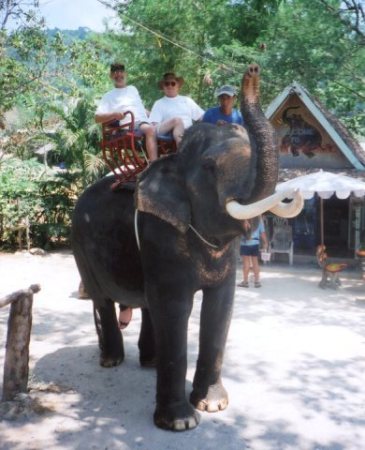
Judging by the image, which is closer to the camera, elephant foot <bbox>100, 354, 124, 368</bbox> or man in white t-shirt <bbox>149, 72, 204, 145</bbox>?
man in white t-shirt <bbox>149, 72, 204, 145</bbox>

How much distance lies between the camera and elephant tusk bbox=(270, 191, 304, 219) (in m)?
3.28

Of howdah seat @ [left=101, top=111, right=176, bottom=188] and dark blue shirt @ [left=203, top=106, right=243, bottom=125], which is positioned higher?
dark blue shirt @ [left=203, top=106, right=243, bottom=125]

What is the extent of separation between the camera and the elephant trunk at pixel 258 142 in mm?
3279

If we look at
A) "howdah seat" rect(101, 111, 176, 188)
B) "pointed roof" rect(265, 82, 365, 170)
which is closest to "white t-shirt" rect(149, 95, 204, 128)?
"howdah seat" rect(101, 111, 176, 188)

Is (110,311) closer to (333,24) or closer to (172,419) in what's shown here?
(172,419)

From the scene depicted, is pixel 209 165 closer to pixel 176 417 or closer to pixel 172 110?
pixel 172 110

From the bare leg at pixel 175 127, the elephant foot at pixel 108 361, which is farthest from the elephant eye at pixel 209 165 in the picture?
the elephant foot at pixel 108 361

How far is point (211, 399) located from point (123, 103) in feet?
8.96

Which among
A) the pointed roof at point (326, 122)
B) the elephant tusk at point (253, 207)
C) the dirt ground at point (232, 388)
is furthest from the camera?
the pointed roof at point (326, 122)

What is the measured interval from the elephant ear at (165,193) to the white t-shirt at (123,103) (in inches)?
44.7

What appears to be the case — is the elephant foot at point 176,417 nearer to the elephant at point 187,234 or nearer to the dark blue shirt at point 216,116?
the elephant at point 187,234

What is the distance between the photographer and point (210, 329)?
4258 mm

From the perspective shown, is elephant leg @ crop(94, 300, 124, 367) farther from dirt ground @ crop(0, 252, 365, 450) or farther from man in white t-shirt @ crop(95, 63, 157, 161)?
man in white t-shirt @ crop(95, 63, 157, 161)

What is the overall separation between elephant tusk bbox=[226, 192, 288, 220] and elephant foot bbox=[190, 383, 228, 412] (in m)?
1.68
